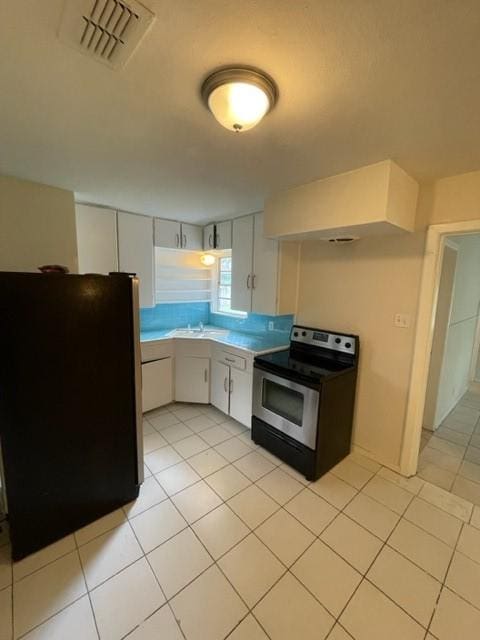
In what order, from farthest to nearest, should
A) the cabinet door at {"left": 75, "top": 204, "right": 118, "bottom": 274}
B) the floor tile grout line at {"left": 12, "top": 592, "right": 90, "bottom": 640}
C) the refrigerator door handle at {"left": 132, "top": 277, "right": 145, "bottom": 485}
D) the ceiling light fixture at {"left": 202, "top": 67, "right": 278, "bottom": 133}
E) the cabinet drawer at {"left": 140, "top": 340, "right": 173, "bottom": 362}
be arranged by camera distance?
the cabinet drawer at {"left": 140, "top": 340, "right": 173, "bottom": 362} < the cabinet door at {"left": 75, "top": 204, "right": 118, "bottom": 274} < the refrigerator door handle at {"left": 132, "top": 277, "right": 145, "bottom": 485} < the floor tile grout line at {"left": 12, "top": 592, "right": 90, "bottom": 640} < the ceiling light fixture at {"left": 202, "top": 67, "right": 278, "bottom": 133}

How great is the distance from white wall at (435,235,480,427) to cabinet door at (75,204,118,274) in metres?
3.50

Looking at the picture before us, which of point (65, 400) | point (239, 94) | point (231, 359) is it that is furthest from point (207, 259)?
point (239, 94)

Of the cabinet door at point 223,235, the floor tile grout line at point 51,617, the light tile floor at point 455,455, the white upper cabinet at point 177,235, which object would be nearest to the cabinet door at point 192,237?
the white upper cabinet at point 177,235

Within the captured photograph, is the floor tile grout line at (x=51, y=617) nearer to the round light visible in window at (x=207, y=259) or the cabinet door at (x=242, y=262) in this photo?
the cabinet door at (x=242, y=262)

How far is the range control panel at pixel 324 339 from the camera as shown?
2408mm

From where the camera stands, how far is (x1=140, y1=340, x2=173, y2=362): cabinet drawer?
2.90m

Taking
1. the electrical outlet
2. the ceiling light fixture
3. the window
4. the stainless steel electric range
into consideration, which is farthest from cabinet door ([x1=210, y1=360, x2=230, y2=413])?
the ceiling light fixture

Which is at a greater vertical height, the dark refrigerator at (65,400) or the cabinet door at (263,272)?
the cabinet door at (263,272)

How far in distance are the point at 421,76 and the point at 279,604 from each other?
2318mm

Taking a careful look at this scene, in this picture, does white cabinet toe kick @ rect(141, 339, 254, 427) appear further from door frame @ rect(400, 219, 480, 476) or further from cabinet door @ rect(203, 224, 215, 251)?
door frame @ rect(400, 219, 480, 476)

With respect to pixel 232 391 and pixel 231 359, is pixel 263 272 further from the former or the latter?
pixel 232 391

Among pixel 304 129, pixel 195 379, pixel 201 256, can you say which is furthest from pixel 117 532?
pixel 201 256

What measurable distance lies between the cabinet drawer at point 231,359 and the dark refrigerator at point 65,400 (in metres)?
1.11

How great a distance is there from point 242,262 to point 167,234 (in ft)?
3.28
